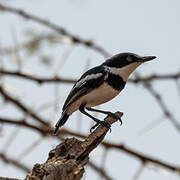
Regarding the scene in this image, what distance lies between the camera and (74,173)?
345 centimetres

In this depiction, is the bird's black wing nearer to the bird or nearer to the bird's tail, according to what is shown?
the bird

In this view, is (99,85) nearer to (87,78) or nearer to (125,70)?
(87,78)

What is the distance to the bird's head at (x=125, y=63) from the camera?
5.92m

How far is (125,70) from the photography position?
5.96 metres

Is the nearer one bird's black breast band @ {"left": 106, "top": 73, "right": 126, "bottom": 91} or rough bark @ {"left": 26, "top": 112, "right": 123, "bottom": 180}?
rough bark @ {"left": 26, "top": 112, "right": 123, "bottom": 180}

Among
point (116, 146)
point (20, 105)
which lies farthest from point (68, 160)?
point (20, 105)

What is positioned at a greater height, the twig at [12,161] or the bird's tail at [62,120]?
the bird's tail at [62,120]

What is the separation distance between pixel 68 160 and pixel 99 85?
213cm

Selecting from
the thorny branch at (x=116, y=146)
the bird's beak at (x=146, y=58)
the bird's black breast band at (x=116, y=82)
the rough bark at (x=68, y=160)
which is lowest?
the rough bark at (x=68, y=160)

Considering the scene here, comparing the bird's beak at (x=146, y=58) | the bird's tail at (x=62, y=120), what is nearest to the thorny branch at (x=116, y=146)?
the bird's tail at (x=62, y=120)

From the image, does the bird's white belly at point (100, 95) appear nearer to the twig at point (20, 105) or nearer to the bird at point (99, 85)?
the bird at point (99, 85)

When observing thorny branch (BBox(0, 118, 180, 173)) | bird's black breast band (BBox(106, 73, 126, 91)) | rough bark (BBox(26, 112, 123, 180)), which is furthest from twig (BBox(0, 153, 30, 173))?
rough bark (BBox(26, 112, 123, 180))

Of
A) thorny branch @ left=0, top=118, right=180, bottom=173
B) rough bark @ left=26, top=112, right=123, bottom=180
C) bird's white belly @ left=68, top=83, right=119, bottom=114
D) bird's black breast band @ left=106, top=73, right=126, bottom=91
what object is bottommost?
rough bark @ left=26, top=112, right=123, bottom=180

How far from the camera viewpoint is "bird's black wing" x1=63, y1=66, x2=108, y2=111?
5.72 m
